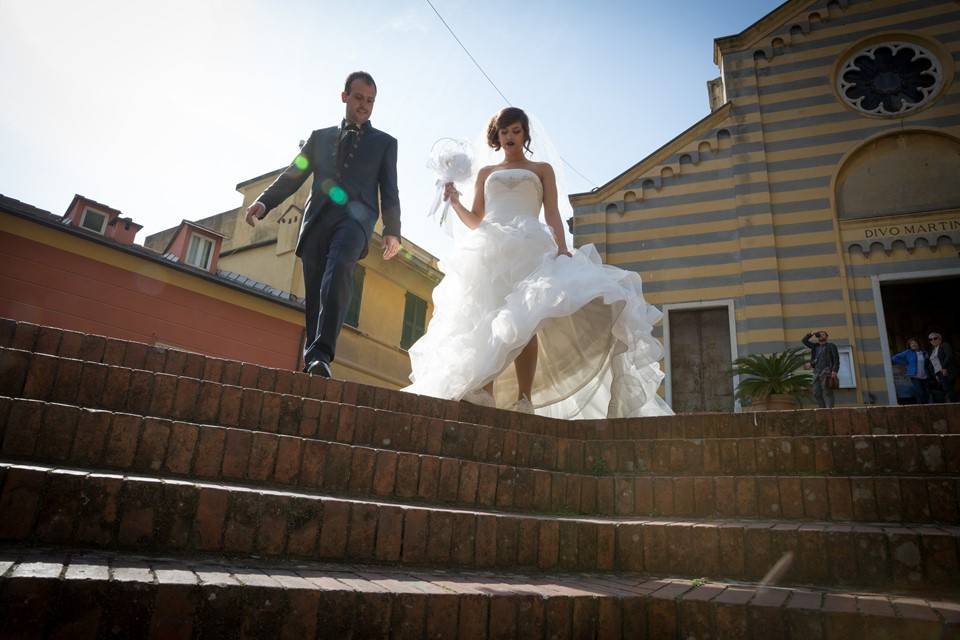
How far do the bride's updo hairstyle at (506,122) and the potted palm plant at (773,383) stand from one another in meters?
7.28

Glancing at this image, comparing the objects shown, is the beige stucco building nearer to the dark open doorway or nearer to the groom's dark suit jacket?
the groom's dark suit jacket

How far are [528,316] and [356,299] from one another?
16.6 m

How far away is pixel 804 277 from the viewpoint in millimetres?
12773

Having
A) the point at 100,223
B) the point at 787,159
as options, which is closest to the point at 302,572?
the point at 787,159

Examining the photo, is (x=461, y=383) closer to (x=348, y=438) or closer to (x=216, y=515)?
(x=348, y=438)

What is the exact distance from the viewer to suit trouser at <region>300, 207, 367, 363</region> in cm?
491

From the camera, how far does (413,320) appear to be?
22859 millimetres

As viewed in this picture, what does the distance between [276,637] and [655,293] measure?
1268 cm

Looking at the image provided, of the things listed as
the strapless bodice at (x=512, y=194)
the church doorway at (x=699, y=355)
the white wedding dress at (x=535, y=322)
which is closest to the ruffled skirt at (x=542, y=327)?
the white wedding dress at (x=535, y=322)

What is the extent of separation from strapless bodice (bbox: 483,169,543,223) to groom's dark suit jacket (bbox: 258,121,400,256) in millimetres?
875

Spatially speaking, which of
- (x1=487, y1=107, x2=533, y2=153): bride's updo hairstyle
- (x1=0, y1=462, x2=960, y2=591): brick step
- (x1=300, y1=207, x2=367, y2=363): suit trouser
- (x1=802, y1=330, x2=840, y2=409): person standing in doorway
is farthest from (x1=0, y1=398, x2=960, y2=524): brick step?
(x1=802, y1=330, x2=840, y2=409): person standing in doorway

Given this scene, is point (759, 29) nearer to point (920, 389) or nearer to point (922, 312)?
point (922, 312)

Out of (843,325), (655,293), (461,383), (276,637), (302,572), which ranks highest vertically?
(655,293)

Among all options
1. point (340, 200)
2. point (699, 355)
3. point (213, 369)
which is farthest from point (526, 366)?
point (699, 355)
